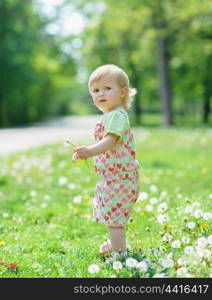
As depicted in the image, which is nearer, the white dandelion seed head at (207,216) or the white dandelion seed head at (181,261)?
the white dandelion seed head at (181,261)

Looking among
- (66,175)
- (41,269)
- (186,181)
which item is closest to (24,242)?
(41,269)

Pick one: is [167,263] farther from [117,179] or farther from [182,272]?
[117,179]

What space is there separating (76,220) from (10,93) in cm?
3631

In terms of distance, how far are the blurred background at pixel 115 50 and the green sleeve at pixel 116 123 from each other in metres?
22.7

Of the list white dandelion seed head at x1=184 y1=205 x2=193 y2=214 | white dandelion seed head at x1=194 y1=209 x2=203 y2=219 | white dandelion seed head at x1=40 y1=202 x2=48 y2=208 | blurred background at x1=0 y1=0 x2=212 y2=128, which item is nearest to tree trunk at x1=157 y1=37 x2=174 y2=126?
blurred background at x1=0 y1=0 x2=212 y2=128

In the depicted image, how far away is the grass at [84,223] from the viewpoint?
404 cm

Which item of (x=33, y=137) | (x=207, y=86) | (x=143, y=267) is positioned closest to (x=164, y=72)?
(x=33, y=137)

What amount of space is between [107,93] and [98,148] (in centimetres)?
53

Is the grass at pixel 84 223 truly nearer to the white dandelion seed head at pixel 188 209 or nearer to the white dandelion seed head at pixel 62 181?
the white dandelion seed head at pixel 188 209

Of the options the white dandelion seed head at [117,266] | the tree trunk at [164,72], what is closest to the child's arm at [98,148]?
the white dandelion seed head at [117,266]

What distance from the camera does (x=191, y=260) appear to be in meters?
3.77

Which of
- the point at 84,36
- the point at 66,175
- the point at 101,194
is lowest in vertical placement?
the point at 66,175

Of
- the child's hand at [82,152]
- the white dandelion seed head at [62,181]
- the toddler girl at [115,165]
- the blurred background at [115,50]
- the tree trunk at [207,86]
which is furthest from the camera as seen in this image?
the tree trunk at [207,86]
